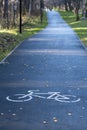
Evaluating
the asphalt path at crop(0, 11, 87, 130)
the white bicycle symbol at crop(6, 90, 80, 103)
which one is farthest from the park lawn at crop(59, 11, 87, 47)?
the white bicycle symbol at crop(6, 90, 80, 103)

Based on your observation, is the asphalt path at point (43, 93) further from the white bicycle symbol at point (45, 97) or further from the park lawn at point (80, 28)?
the park lawn at point (80, 28)

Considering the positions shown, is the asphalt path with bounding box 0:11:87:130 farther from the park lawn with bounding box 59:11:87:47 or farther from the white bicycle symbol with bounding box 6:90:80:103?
the park lawn with bounding box 59:11:87:47

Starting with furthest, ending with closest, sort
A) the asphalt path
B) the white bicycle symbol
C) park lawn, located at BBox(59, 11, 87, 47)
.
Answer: park lawn, located at BBox(59, 11, 87, 47) → the white bicycle symbol → the asphalt path

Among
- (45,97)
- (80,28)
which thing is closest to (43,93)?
(45,97)

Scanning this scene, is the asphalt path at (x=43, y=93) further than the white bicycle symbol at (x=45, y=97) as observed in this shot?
No

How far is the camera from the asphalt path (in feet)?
28.9

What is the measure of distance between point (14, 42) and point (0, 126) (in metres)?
19.5

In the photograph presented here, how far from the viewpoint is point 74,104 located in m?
10.4

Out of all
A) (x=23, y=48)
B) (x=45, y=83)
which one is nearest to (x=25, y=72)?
(x=45, y=83)

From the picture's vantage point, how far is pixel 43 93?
11.6 m

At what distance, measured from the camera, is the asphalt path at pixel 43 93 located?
346 inches

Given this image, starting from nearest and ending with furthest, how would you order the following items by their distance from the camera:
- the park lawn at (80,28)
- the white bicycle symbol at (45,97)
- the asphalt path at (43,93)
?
the asphalt path at (43,93) → the white bicycle symbol at (45,97) → the park lawn at (80,28)

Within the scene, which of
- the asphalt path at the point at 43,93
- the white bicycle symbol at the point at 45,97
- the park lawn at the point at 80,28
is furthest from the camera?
the park lawn at the point at 80,28

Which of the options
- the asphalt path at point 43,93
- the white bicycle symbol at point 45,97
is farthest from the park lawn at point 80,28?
the white bicycle symbol at point 45,97
